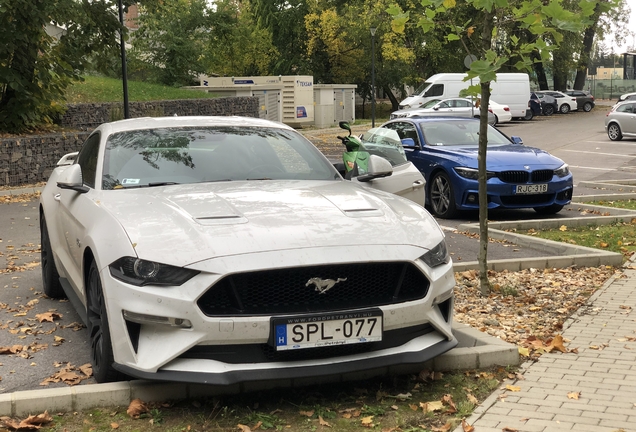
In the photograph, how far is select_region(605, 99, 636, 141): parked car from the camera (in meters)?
33.3

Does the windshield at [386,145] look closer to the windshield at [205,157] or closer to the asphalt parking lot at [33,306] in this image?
the asphalt parking lot at [33,306]

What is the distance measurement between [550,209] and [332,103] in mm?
32333

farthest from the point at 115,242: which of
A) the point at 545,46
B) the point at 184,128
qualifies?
the point at 545,46

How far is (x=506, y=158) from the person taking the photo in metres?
13.4

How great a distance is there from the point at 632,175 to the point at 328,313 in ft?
59.1

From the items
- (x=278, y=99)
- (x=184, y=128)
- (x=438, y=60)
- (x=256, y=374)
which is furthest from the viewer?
(x=438, y=60)

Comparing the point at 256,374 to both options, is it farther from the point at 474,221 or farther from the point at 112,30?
the point at 112,30

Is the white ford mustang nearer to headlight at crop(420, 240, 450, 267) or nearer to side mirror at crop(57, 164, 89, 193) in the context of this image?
headlight at crop(420, 240, 450, 267)

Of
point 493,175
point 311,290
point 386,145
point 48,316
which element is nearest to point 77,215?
point 48,316

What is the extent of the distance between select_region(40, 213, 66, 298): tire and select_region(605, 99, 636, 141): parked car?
2884cm

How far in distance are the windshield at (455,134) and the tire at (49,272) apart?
7.77 metres

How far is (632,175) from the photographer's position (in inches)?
833

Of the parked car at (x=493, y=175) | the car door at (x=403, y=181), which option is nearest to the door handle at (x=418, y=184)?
the car door at (x=403, y=181)

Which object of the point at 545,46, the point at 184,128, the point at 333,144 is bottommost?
the point at 333,144
